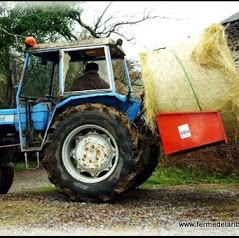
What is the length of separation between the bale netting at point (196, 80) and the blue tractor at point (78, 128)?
0.53 metres

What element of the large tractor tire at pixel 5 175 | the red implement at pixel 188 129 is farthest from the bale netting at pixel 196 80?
the large tractor tire at pixel 5 175

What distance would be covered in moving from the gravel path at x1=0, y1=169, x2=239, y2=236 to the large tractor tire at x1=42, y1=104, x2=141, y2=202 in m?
0.23

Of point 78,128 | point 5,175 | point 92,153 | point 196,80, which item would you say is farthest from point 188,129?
point 5,175

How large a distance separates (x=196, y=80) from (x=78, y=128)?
1704mm

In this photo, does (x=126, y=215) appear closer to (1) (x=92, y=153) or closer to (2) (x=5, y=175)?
(1) (x=92, y=153)

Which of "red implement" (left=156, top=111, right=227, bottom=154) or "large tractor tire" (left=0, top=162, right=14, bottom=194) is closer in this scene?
"red implement" (left=156, top=111, right=227, bottom=154)

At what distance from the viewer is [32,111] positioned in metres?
7.58

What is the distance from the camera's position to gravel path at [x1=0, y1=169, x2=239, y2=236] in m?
5.11

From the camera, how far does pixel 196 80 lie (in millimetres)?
6395

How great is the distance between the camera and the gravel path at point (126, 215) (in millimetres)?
5109

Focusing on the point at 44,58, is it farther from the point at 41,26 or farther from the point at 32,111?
the point at 41,26

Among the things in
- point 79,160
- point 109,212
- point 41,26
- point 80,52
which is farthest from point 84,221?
point 41,26

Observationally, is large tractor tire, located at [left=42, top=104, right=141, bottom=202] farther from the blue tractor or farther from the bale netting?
the bale netting

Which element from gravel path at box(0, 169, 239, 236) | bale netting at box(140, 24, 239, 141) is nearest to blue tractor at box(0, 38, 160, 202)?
gravel path at box(0, 169, 239, 236)
